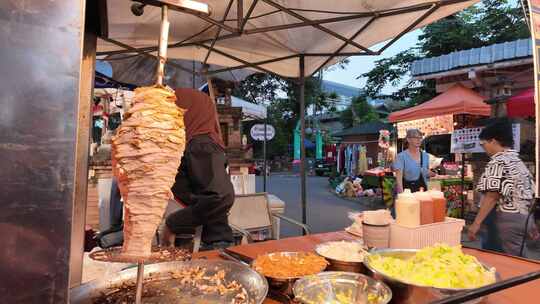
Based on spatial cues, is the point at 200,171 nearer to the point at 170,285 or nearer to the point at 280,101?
the point at 170,285

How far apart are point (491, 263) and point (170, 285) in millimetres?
1892

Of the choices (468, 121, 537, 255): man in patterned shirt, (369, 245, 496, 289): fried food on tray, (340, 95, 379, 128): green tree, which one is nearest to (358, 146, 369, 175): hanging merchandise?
(340, 95, 379, 128): green tree

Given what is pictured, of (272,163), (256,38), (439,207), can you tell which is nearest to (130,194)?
(439,207)

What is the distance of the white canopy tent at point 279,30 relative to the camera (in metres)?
3.48

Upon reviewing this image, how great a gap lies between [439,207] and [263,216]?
2.73 meters

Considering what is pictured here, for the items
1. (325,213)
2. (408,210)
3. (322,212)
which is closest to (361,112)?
(322,212)

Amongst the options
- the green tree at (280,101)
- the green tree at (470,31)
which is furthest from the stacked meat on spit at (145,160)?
the green tree at (280,101)

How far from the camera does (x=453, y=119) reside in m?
8.70

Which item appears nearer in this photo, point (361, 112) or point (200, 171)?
point (200, 171)

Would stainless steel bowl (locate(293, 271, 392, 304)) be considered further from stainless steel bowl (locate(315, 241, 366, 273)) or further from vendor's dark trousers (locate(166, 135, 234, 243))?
vendor's dark trousers (locate(166, 135, 234, 243))

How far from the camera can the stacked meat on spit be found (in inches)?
38.1

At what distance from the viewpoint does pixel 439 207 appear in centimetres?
203

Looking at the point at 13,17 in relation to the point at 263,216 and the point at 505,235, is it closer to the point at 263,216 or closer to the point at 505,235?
the point at 263,216

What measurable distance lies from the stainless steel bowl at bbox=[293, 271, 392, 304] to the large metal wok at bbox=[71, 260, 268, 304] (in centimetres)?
17
